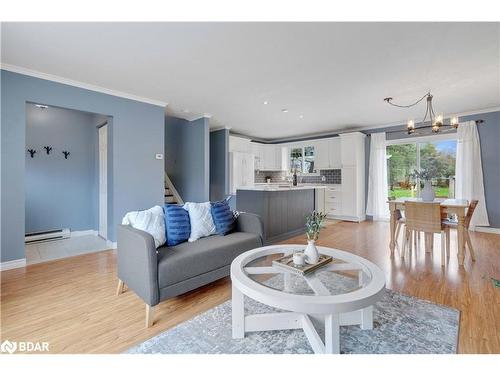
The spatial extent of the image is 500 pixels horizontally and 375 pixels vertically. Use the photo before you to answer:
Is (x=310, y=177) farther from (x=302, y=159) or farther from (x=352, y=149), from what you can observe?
(x=352, y=149)

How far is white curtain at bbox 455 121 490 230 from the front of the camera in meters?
4.80

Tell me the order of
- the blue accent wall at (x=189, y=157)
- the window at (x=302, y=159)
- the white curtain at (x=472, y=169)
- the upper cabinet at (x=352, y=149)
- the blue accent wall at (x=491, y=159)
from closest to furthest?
the blue accent wall at (x=491, y=159) < the white curtain at (x=472, y=169) < the blue accent wall at (x=189, y=157) < the upper cabinet at (x=352, y=149) < the window at (x=302, y=159)

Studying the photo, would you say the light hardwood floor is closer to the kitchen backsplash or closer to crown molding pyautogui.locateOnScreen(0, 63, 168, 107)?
crown molding pyautogui.locateOnScreen(0, 63, 168, 107)

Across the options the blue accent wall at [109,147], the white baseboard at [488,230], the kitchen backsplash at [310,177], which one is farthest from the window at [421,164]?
the blue accent wall at [109,147]

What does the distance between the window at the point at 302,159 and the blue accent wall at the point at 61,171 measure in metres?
5.59

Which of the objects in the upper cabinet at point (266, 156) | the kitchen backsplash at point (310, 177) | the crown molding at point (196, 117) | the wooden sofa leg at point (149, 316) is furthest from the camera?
the upper cabinet at point (266, 156)

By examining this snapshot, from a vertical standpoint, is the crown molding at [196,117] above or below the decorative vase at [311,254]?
above

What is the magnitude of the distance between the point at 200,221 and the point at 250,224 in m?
0.62

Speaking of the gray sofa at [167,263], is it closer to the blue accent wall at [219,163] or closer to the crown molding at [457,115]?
the blue accent wall at [219,163]

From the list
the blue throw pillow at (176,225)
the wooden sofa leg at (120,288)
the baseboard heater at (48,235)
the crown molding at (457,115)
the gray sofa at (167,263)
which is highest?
the crown molding at (457,115)

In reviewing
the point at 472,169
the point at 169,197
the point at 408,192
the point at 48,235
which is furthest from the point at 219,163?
the point at 472,169

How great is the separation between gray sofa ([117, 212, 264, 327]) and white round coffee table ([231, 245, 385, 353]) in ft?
1.58

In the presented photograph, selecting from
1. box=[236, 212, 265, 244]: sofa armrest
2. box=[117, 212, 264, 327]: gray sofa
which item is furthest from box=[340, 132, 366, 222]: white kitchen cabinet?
box=[117, 212, 264, 327]: gray sofa
